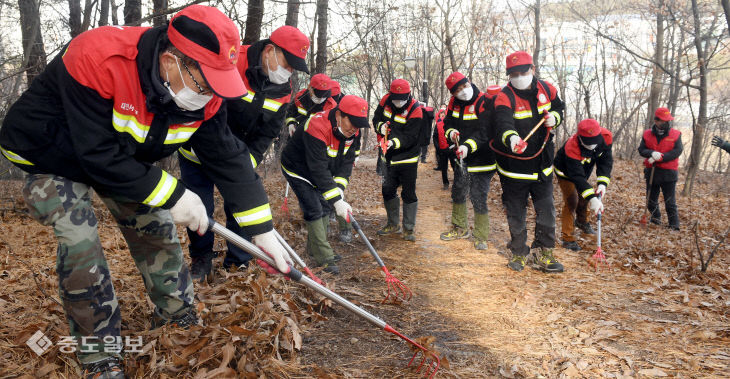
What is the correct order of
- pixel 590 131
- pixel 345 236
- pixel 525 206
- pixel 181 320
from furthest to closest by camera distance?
pixel 345 236, pixel 590 131, pixel 525 206, pixel 181 320

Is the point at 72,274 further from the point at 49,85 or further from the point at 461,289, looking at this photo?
the point at 461,289

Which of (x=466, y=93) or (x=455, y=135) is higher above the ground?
(x=466, y=93)

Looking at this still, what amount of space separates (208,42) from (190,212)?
36.6 inches

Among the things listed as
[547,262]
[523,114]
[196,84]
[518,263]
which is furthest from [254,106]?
[547,262]

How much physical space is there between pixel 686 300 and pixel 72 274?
4.95 metres

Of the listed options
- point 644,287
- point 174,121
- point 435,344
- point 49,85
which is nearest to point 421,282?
point 435,344

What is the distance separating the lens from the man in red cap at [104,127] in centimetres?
213

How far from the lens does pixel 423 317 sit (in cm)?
395

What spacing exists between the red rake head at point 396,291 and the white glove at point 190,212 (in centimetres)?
205

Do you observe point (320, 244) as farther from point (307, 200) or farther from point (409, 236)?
point (409, 236)

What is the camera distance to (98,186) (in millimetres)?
2393

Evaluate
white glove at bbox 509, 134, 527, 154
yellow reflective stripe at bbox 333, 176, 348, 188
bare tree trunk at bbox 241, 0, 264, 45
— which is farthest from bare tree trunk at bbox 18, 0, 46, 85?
white glove at bbox 509, 134, 527, 154

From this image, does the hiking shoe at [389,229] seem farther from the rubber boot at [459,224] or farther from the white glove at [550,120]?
the white glove at [550,120]

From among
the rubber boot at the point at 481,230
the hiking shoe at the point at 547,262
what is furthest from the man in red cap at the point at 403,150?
the hiking shoe at the point at 547,262
